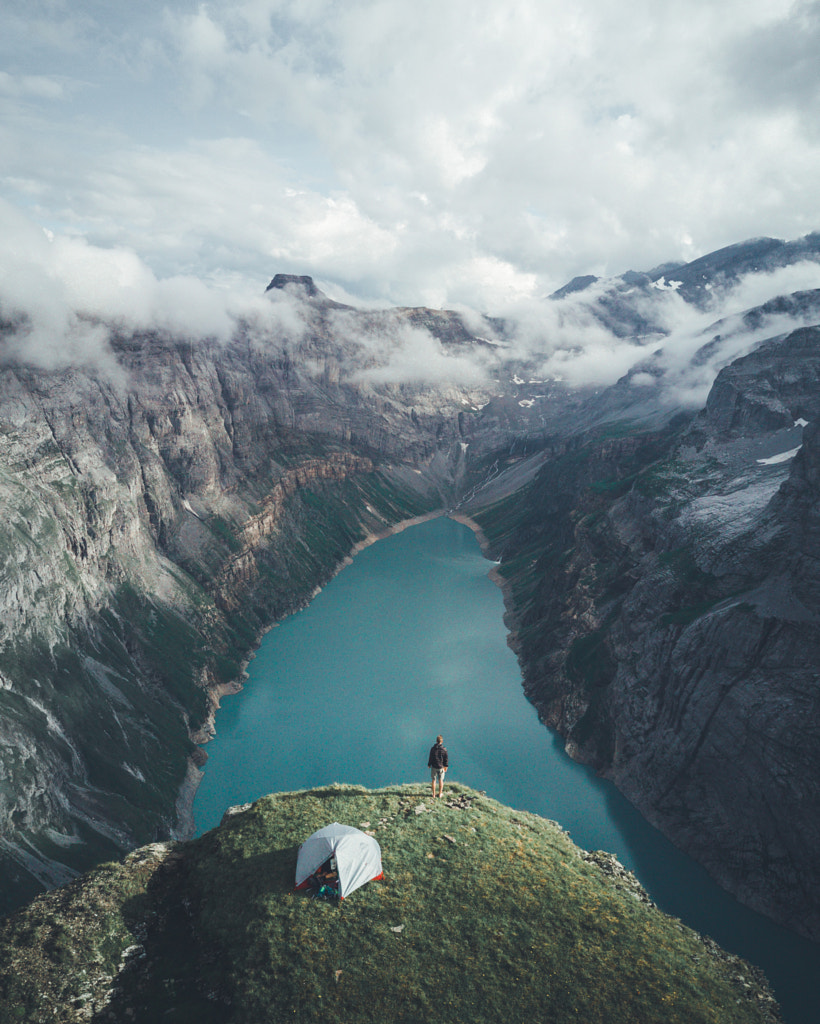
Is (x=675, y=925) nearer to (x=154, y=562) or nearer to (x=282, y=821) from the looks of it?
(x=282, y=821)

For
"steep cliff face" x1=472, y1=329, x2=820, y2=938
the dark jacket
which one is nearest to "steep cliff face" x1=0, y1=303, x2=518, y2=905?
the dark jacket

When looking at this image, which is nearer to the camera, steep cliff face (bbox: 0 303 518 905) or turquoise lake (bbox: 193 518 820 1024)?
turquoise lake (bbox: 193 518 820 1024)

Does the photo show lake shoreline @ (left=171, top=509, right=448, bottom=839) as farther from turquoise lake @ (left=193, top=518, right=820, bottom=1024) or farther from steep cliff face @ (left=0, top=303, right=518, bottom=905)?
turquoise lake @ (left=193, top=518, right=820, bottom=1024)

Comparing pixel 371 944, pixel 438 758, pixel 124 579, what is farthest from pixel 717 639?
pixel 124 579

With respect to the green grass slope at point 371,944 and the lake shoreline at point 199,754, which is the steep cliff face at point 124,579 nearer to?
the lake shoreline at point 199,754

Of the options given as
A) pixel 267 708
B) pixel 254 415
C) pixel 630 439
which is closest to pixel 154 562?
pixel 267 708

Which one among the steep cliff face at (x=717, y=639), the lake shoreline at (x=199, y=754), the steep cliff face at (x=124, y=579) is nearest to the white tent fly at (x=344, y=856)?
the steep cliff face at (x=124, y=579)
